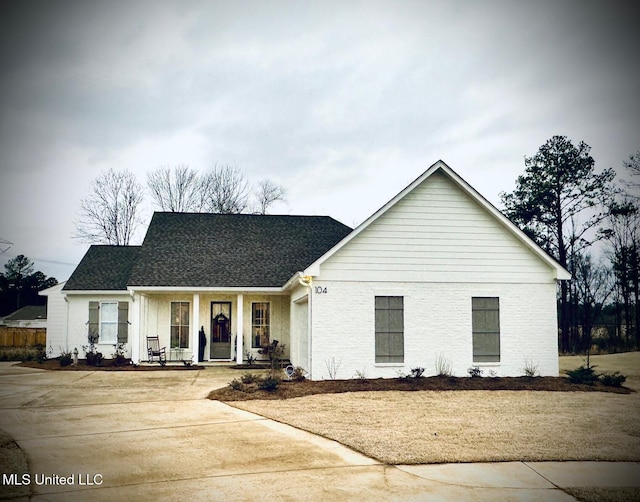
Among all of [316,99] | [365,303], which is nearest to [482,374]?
[365,303]

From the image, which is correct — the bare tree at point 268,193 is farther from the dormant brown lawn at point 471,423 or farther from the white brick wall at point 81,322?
the dormant brown lawn at point 471,423

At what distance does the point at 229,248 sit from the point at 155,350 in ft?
15.9

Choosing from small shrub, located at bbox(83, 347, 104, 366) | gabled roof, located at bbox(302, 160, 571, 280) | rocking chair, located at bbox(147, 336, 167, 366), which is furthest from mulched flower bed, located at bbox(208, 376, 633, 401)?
small shrub, located at bbox(83, 347, 104, 366)

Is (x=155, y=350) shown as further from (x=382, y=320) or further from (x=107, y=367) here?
(x=382, y=320)

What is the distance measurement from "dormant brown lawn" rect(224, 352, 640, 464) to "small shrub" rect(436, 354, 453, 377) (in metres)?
1.65

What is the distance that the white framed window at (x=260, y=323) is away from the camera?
20.7 m

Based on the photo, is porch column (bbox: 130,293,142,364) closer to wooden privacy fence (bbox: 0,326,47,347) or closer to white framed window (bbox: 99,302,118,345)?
white framed window (bbox: 99,302,118,345)

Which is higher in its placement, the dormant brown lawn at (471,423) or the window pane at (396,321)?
the window pane at (396,321)

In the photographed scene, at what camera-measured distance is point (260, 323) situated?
20.8 meters

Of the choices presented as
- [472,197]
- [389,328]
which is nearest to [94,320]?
[389,328]

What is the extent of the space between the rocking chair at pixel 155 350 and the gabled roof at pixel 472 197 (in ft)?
25.6

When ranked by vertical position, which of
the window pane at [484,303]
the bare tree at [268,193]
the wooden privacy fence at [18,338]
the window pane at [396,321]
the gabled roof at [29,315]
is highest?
the bare tree at [268,193]

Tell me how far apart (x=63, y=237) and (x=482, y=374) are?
2942 cm

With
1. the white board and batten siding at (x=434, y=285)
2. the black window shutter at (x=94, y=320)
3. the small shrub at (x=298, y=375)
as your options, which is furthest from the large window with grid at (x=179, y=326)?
the white board and batten siding at (x=434, y=285)
